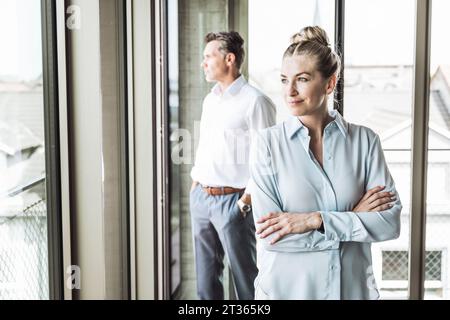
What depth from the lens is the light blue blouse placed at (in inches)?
84.9

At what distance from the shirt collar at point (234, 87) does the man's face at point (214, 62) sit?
Answer: 1.5 inches

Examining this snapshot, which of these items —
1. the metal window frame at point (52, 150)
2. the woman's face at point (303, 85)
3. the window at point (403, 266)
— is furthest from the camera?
the window at point (403, 266)

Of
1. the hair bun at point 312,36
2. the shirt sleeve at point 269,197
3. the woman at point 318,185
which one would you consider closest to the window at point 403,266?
the woman at point 318,185

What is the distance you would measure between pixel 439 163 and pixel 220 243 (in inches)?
35.0

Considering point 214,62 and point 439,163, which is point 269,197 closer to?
point 214,62

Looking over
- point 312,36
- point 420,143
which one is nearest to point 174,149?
point 312,36

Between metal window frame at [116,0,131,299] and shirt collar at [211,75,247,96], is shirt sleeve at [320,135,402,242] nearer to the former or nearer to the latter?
shirt collar at [211,75,247,96]

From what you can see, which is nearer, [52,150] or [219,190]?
[52,150]

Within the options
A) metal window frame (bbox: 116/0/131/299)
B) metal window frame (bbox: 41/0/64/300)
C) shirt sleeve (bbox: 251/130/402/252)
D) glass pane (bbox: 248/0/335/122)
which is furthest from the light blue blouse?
metal window frame (bbox: 41/0/64/300)

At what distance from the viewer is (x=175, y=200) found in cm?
228

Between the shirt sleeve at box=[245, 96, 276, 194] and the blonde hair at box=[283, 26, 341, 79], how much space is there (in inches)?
8.0

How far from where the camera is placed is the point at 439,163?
222 centimetres

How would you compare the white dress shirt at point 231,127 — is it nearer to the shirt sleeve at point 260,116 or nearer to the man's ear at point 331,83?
the shirt sleeve at point 260,116

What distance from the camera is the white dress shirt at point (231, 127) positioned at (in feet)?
7.16
